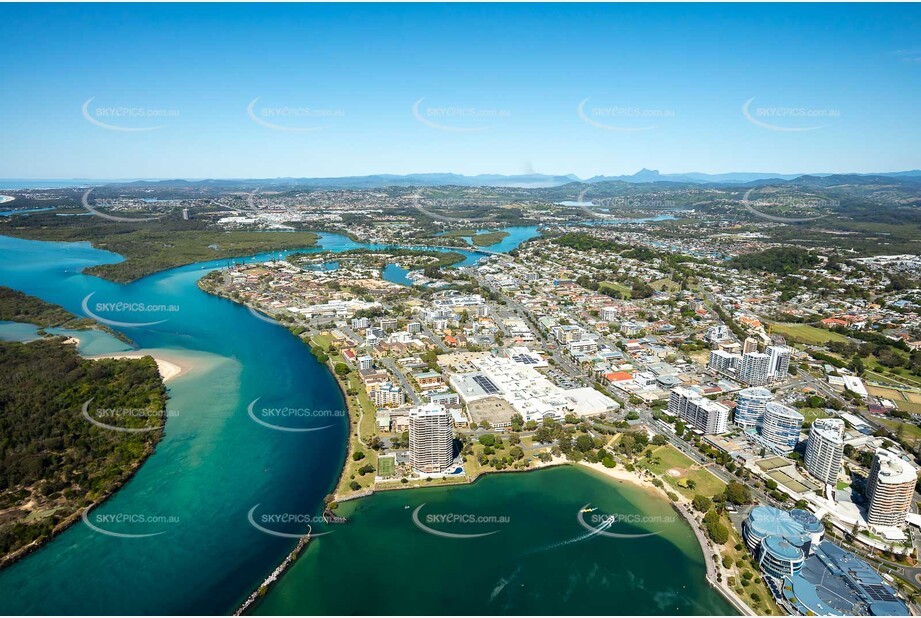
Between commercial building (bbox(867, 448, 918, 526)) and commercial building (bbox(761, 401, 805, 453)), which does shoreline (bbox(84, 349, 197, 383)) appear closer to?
commercial building (bbox(761, 401, 805, 453))

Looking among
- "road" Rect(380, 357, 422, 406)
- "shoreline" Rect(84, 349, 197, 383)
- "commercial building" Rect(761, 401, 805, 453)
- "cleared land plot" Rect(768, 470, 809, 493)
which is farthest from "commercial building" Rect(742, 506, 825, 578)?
"shoreline" Rect(84, 349, 197, 383)

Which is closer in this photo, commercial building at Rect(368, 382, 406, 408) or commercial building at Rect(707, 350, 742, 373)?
commercial building at Rect(368, 382, 406, 408)

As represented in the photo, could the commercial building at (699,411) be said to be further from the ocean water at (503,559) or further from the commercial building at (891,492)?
the commercial building at (891,492)

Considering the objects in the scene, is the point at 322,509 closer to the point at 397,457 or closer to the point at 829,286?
the point at 397,457

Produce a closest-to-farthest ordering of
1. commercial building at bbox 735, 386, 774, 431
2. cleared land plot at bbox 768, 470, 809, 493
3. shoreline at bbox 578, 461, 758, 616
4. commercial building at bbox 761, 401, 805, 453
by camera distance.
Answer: shoreline at bbox 578, 461, 758, 616 → cleared land plot at bbox 768, 470, 809, 493 → commercial building at bbox 761, 401, 805, 453 → commercial building at bbox 735, 386, 774, 431

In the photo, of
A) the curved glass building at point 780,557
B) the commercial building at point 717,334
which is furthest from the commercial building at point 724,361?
the curved glass building at point 780,557
